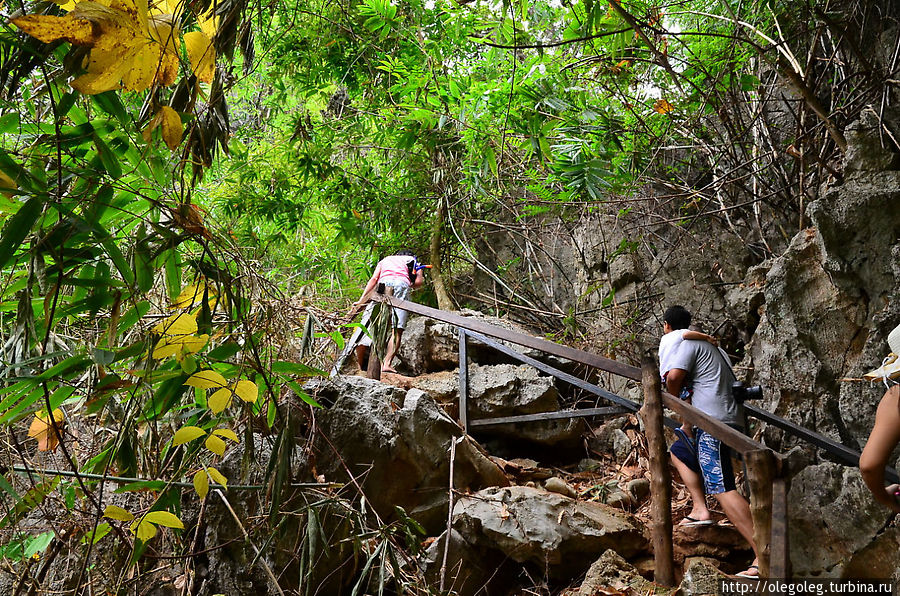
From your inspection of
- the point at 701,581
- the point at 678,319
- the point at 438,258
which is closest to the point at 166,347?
the point at 701,581

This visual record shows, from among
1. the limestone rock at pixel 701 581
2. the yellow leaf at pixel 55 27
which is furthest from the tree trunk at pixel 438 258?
the yellow leaf at pixel 55 27

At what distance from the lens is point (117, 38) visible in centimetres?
108

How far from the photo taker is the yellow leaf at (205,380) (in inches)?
58.4

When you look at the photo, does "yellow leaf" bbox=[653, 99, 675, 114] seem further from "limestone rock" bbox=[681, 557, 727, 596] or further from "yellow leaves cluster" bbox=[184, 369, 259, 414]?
"yellow leaves cluster" bbox=[184, 369, 259, 414]

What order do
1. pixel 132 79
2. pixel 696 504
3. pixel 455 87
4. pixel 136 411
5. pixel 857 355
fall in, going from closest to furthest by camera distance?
pixel 132 79
pixel 136 411
pixel 696 504
pixel 857 355
pixel 455 87

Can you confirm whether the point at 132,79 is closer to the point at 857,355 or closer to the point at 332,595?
the point at 332,595

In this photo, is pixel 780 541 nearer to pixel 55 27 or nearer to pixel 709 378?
pixel 709 378

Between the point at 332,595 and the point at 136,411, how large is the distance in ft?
6.45

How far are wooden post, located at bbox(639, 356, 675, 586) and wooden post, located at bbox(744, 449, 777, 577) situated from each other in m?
0.73

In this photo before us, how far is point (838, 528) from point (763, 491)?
4.24 ft

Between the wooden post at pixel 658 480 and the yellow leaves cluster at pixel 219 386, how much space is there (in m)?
2.20

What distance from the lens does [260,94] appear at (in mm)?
7066

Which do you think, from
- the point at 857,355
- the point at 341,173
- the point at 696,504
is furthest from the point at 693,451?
the point at 341,173

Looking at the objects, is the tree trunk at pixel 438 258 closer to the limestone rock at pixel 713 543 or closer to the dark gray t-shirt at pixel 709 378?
the dark gray t-shirt at pixel 709 378
